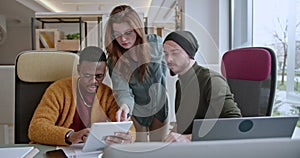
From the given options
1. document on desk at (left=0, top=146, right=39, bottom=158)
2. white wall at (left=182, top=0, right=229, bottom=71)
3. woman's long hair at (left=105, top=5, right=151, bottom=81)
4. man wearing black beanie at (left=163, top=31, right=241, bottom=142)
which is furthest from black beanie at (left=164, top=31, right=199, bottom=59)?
white wall at (left=182, top=0, right=229, bottom=71)

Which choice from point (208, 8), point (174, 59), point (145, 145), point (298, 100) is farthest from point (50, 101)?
point (208, 8)

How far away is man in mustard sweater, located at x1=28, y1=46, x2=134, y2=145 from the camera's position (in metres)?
1.32

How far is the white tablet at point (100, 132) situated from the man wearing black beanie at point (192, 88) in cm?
20

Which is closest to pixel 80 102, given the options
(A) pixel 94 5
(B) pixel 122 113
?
(B) pixel 122 113

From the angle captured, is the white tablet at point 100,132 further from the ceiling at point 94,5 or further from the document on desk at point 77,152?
the ceiling at point 94,5

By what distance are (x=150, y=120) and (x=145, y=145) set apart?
1.24m

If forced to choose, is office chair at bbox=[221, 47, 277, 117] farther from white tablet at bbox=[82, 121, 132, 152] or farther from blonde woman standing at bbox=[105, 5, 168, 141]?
white tablet at bbox=[82, 121, 132, 152]

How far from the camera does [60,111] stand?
138 centimetres

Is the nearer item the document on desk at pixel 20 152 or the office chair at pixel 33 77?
the document on desk at pixel 20 152

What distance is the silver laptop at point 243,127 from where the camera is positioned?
725mm

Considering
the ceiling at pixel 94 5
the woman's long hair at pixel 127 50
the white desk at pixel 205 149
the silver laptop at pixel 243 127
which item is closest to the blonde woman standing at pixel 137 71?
the woman's long hair at pixel 127 50

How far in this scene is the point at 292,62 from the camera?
2.03m

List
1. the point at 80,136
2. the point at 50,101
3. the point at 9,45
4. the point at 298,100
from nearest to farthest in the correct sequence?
the point at 80,136, the point at 50,101, the point at 298,100, the point at 9,45

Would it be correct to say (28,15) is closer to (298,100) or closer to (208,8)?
(208,8)
